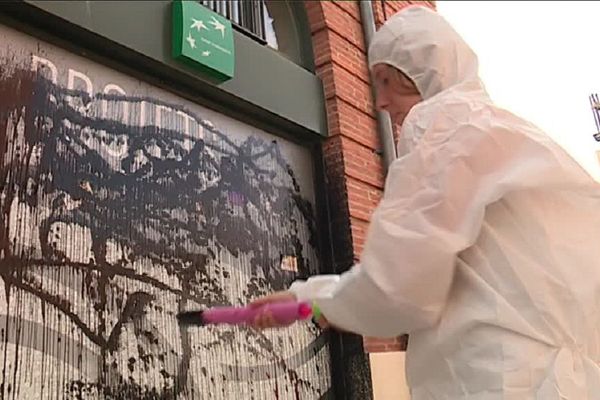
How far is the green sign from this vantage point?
229 cm

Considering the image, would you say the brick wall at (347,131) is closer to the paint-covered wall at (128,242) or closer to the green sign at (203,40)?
the paint-covered wall at (128,242)

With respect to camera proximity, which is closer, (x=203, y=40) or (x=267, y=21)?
(x=203, y=40)

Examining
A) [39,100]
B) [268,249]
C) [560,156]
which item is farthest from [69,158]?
[560,156]

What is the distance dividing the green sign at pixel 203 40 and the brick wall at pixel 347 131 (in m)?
0.69

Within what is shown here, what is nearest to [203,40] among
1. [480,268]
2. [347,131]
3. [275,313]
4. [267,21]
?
[267,21]

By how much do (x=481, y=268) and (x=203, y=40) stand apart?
5.57 ft

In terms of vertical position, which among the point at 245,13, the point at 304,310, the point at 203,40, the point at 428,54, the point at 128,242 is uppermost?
the point at 245,13

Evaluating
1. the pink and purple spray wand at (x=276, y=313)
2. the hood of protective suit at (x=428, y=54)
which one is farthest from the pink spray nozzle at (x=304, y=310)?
the hood of protective suit at (x=428, y=54)

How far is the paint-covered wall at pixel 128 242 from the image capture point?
5.52ft

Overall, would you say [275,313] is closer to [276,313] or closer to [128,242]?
[276,313]

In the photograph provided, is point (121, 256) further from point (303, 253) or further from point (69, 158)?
Result: point (303, 253)

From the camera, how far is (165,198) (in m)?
2.13

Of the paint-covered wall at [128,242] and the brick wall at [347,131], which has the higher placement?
the brick wall at [347,131]

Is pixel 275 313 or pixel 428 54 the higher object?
pixel 428 54
